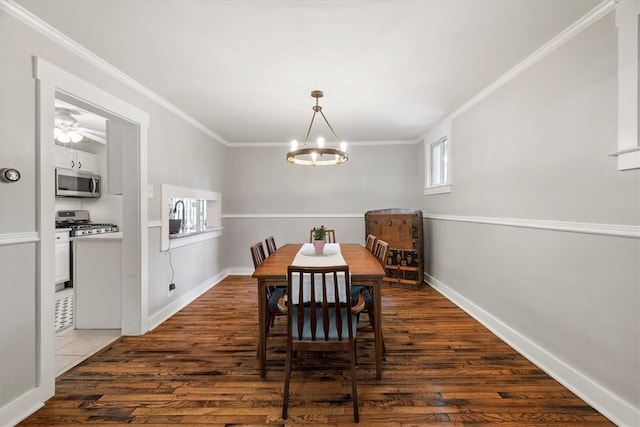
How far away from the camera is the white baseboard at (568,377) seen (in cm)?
158

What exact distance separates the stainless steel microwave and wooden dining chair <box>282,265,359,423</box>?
431cm

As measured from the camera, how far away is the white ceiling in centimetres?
167

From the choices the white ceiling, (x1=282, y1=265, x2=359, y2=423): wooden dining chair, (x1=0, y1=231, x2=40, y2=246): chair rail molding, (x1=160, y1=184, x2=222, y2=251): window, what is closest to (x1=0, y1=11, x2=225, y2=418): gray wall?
(x1=0, y1=231, x2=40, y2=246): chair rail molding

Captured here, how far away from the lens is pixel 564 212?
194cm

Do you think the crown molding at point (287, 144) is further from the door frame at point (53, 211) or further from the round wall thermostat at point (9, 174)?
the round wall thermostat at point (9, 174)

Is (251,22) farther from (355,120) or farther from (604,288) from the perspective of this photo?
(604,288)

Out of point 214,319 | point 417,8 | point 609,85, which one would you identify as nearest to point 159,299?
point 214,319

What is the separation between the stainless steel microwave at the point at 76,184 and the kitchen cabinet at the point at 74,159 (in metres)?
0.08

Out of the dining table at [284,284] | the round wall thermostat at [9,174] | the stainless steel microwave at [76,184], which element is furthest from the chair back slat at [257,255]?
the stainless steel microwave at [76,184]

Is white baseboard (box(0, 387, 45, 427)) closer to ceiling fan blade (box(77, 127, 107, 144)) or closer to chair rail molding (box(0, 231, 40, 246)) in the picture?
chair rail molding (box(0, 231, 40, 246))

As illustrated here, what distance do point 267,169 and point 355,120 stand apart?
1906 mm

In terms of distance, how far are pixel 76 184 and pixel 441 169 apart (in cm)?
549

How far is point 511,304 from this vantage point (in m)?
2.50

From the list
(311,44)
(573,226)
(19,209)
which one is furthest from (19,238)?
(573,226)
